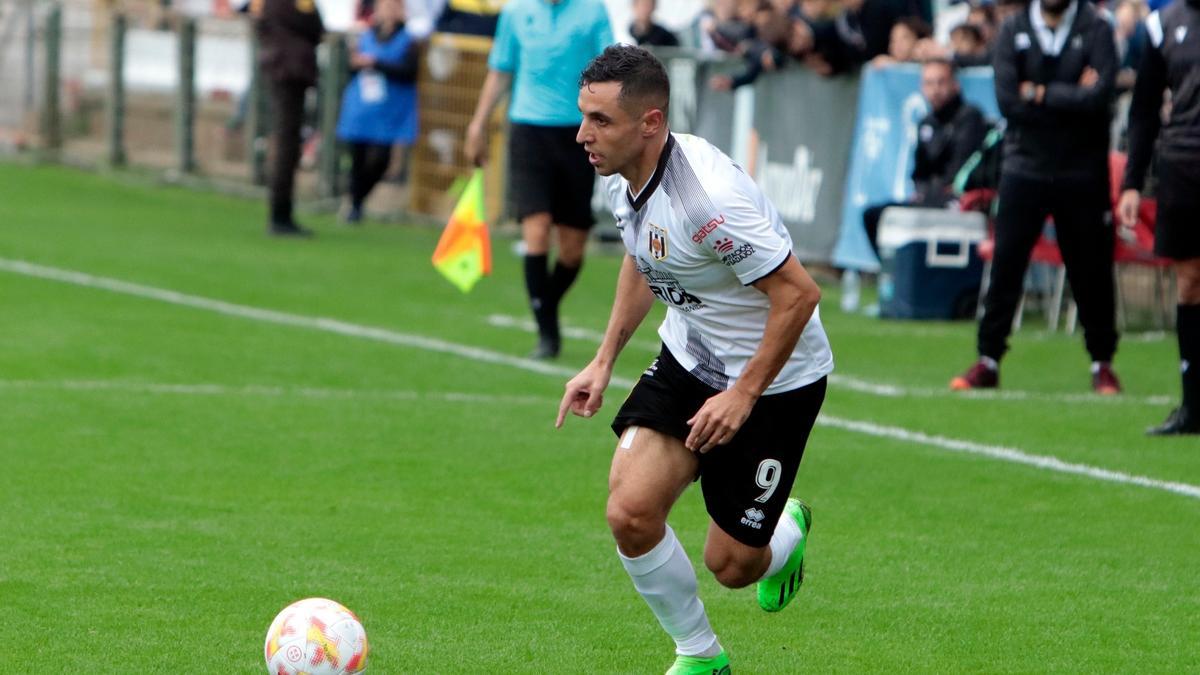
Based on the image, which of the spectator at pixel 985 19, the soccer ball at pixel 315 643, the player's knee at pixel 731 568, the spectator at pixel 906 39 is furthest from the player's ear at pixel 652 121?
the spectator at pixel 985 19

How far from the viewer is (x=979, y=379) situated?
10.1 metres

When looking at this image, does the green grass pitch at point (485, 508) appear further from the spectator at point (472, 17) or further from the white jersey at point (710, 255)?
the spectator at point (472, 17)

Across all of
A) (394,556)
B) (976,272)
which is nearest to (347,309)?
(976,272)

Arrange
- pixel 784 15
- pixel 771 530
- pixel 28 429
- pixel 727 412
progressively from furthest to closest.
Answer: pixel 784 15
pixel 28 429
pixel 771 530
pixel 727 412

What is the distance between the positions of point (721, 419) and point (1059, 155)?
542cm

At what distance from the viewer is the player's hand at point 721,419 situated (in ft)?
16.0

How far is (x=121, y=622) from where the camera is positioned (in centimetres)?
550

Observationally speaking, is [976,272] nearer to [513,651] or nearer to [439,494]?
[439,494]

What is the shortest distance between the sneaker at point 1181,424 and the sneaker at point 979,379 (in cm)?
135

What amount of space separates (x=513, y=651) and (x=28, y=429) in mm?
3721

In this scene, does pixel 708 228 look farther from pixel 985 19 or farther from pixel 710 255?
pixel 985 19

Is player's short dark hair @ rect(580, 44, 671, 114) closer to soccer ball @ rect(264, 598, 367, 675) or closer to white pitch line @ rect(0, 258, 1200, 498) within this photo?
soccer ball @ rect(264, 598, 367, 675)

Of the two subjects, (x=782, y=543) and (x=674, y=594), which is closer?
(x=674, y=594)

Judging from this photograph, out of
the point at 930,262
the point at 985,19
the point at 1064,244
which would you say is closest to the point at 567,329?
the point at 930,262
